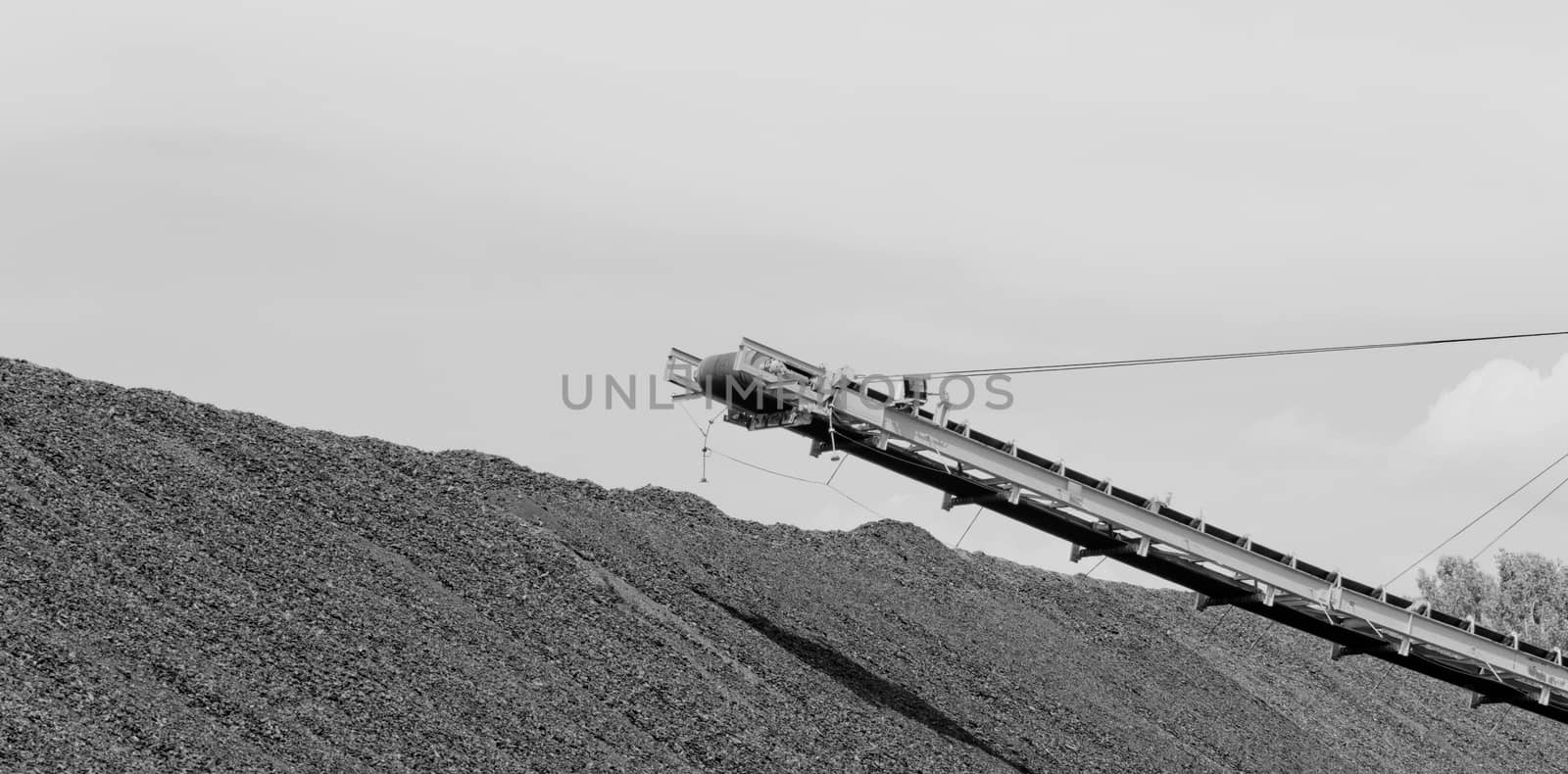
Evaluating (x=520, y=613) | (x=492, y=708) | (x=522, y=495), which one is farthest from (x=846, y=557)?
(x=492, y=708)

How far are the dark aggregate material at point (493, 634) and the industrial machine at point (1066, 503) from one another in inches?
128

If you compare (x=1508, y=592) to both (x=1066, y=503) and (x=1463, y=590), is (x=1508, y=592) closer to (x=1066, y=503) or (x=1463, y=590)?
(x=1463, y=590)

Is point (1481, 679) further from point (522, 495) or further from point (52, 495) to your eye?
point (52, 495)

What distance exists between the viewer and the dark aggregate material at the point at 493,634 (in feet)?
48.8

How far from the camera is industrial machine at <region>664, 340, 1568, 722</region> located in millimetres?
21172

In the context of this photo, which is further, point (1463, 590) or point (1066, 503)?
point (1463, 590)

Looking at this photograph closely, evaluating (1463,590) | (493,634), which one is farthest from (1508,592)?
(493,634)

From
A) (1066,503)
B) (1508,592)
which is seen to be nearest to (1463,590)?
(1508,592)

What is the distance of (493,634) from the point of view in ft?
61.9

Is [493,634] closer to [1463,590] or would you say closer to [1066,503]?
[1066,503]

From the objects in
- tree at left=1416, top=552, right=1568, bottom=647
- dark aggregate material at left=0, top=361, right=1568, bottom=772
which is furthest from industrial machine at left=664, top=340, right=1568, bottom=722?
tree at left=1416, top=552, right=1568, bottom=647

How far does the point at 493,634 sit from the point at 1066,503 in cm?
796

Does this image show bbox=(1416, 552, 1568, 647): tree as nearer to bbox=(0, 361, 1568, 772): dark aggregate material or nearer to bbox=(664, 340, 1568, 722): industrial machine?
bbox=(0, 361, 1568, 772): dark aggregate material

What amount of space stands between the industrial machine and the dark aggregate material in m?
3.26
